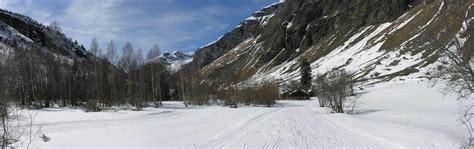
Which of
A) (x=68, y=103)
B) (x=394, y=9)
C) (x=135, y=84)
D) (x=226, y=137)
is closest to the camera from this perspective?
(x=226, y=137)

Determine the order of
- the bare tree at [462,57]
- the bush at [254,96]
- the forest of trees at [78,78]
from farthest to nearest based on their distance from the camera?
the bush at [254,96] → the forest of trees at [78,78] → the bare tree at [462,57]

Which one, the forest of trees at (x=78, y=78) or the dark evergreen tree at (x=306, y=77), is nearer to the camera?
the forest of trees at (x=78, y=78)

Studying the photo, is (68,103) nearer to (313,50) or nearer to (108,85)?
(108,85)

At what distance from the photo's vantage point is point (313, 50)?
637 feet

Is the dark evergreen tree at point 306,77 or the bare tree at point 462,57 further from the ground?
the dark evergreen tree at point 306,77

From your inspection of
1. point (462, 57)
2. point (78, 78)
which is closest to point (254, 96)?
point (78, 78)

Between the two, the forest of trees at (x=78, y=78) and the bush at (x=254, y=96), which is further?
the bush at (x=254, y=96)

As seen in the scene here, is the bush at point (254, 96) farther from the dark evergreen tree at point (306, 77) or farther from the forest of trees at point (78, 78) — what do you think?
the dark evergreen tree at point (306, 77)

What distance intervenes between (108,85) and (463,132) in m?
66.9

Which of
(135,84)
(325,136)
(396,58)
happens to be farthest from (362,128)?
(396,58)

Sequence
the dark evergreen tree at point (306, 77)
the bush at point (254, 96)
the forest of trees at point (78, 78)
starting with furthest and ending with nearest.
Answer: the dark evergreen tree at point (306, 77), the bush at point (254, 96), the forest of trees at point (78, 78)

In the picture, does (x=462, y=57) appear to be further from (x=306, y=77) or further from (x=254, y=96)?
(x=306, y=77)

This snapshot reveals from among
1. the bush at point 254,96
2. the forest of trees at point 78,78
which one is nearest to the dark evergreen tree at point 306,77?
the bush at point 254,96

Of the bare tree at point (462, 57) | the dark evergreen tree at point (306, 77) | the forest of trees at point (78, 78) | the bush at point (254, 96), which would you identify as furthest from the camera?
the dark evergreen tree at point (306, 77)
